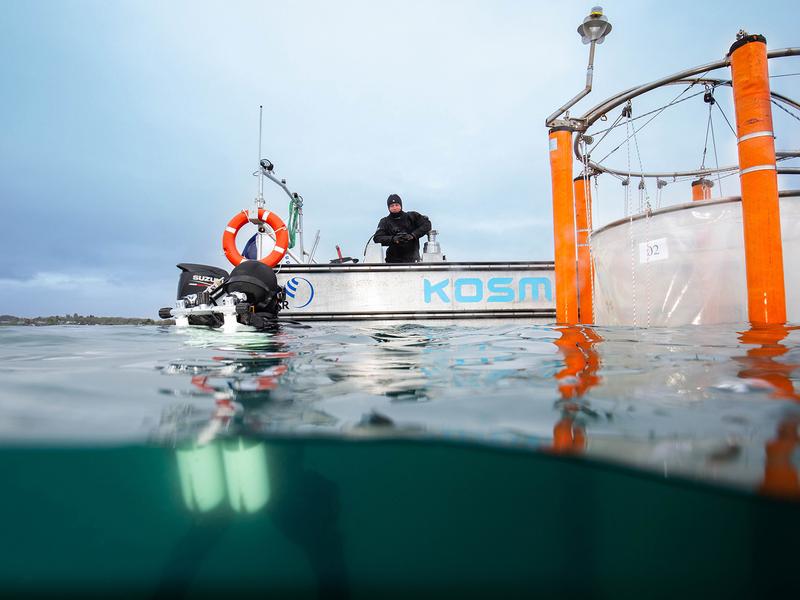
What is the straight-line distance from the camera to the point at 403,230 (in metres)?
8.95

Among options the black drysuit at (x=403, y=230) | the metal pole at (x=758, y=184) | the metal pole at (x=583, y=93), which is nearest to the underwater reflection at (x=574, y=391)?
the metal pole at (x=758, y=184)

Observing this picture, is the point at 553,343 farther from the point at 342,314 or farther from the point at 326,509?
the point at 342,314

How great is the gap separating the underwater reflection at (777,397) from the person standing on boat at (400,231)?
595cm

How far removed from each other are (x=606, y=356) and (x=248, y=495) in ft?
7.55

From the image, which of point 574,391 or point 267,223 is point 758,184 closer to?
point 574,391

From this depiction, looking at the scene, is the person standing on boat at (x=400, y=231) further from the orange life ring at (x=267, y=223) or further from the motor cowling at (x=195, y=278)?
the motor cowling at (x=195, y=278)

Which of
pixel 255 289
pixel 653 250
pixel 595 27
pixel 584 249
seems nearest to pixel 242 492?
pixel 255 289

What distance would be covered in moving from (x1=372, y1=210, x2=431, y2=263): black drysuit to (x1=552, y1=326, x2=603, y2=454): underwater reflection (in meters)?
5.63

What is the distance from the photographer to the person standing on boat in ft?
28.6

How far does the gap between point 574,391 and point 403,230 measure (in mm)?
7212

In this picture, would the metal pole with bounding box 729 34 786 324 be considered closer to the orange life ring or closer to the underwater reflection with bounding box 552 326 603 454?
the underwater reflection with bounding box 552 326 603 454

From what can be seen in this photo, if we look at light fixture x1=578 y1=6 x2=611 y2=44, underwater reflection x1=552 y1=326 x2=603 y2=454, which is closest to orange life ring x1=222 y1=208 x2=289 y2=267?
light fixture x1=578 y1=6 x2=611 y2=44

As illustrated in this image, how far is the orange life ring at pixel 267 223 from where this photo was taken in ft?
29.4

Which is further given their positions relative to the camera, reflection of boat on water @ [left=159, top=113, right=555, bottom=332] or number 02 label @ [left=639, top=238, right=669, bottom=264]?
reflection of boat on water @ [left=159, top=113, right=555, bottom=332]
